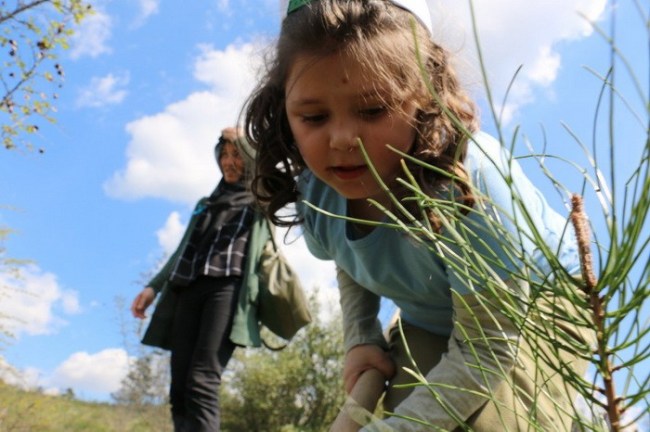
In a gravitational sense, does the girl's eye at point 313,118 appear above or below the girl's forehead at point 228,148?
below

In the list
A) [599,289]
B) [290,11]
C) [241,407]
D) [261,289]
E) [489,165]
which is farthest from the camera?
[241,407]

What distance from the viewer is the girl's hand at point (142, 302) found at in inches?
157

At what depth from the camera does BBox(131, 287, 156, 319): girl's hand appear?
399 cm

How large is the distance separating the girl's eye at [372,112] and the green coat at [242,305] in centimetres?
223

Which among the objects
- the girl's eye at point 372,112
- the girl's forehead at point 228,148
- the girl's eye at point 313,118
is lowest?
the girl's eye at point 372,112

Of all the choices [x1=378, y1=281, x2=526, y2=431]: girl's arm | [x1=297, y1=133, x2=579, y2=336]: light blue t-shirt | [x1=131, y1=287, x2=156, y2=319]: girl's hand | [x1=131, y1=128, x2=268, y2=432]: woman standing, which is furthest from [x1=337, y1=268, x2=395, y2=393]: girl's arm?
[x1=131, y1=287, x2=156, y2=319]: girl's hand

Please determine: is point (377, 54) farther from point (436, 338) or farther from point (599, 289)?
point (599, 289)

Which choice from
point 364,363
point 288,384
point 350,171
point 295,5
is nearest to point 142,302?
point 364,363

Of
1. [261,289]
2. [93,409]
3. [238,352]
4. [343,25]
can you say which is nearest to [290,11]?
[343,25]

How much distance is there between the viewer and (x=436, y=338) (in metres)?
1.86

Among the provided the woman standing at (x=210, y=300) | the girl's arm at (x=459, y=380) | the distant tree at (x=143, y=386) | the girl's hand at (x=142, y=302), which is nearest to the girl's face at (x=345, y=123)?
the girl's arm at (x=459, y=380)

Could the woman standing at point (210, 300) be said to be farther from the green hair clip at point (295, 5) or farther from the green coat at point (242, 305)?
the green hair clip at point (295, 5)

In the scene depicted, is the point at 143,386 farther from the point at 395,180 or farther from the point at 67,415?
the point at 395,180

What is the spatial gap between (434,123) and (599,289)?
956 millimetres
